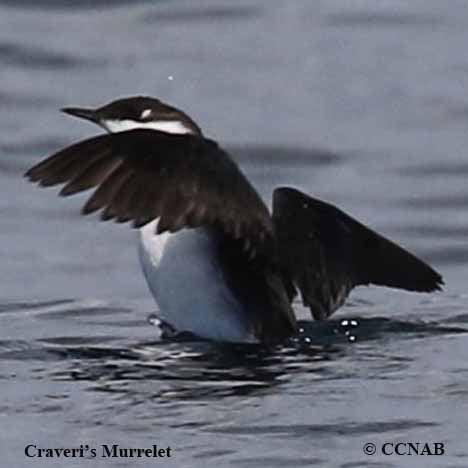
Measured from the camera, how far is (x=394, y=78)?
1491cm

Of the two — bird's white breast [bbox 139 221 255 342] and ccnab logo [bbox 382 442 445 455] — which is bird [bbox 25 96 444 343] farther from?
ccnab logo [bbox 382 442 445 455]

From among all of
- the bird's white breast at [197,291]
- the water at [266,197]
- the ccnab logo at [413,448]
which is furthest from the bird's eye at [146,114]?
the ccnab logo at [413,448]

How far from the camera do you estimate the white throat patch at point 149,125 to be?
31.4ft

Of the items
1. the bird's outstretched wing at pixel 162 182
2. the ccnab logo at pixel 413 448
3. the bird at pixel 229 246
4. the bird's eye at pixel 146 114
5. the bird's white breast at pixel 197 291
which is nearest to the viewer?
the ccnab logo at pixel 413 448

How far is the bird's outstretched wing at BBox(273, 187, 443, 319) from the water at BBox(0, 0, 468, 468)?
6.6 inches

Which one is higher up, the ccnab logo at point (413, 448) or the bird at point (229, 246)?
the bird at point (229, 246)

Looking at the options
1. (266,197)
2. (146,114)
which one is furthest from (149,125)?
(266,197)

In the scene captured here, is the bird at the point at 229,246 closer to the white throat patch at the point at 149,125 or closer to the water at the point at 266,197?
the white throat patch at the point at 149,125

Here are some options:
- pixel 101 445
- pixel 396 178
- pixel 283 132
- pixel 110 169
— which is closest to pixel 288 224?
pixel 110 169

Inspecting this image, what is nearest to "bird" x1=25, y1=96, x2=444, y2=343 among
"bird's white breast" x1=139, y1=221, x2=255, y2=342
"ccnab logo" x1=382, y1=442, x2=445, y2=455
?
"bird's white breast" x1=139, y1=221, x2=255, y2=342

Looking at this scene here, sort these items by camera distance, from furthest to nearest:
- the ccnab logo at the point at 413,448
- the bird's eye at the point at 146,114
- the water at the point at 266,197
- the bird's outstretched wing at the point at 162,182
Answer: the bird's eye at the point at 146,114
the bird's outstretched wing at the point at 162,182
the water at the point at 266,197
the ccnab logo at the point at 413,448

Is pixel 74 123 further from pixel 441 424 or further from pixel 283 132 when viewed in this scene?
pixel 441 424

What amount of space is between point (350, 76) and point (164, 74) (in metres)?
1.13

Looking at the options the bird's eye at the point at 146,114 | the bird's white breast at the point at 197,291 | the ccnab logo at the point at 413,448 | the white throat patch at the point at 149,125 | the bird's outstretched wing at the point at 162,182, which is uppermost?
the bird's eye at the point at 146,114
